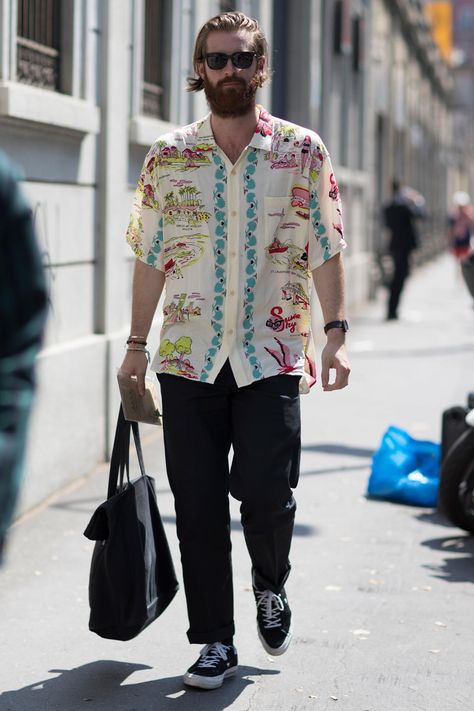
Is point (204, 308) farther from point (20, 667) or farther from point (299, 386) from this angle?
point (20, 667)

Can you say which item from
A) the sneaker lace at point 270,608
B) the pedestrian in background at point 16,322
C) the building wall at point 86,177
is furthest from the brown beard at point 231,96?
the pedestrian in background at point 16,322

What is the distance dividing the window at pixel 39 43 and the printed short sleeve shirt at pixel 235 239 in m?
3.16

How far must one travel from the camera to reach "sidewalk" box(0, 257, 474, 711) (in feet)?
13.4

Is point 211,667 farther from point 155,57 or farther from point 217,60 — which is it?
point 155,57

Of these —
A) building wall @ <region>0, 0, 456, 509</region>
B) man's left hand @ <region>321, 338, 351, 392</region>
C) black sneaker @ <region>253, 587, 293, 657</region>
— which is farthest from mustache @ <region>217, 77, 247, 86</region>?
black sneaker @ <region>253, 587, 293, 657</region>

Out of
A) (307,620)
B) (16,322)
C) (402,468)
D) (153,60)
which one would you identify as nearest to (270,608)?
(307,620)

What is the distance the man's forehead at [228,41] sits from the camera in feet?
12.7

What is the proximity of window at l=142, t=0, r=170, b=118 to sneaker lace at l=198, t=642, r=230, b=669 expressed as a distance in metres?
5.95

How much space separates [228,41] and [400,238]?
1475 centimetres

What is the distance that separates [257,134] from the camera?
399cm

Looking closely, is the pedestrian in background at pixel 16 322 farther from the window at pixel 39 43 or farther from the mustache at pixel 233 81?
the window at pixel 39 43

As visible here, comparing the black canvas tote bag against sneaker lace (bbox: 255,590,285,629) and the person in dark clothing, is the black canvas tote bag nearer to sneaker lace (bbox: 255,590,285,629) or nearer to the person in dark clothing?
sneaker lace (bbox: 255,590,285,629)

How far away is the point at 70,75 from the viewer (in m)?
7.54

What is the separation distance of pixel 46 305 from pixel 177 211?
76.3 inches
